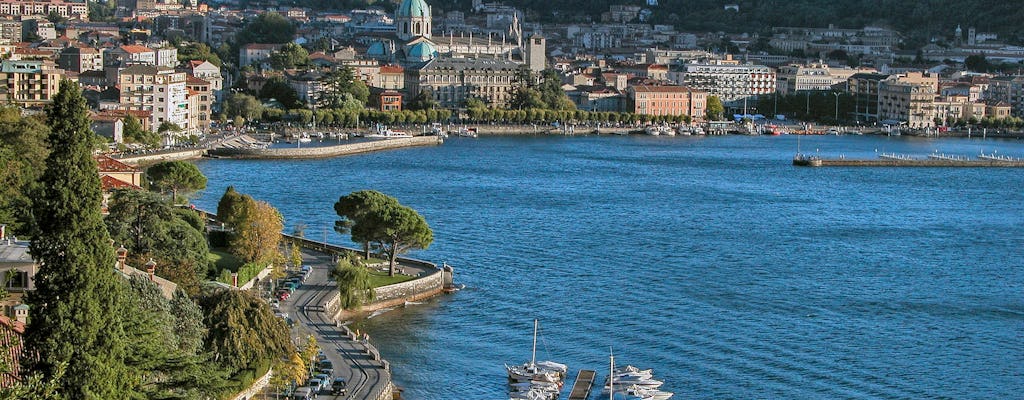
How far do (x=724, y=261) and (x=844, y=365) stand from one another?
4.97 metres

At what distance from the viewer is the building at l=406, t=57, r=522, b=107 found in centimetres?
4066

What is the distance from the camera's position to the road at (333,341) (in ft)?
37.4

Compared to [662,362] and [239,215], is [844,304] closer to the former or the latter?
[662,362]

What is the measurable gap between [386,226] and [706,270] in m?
3.22

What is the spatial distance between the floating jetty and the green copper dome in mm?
19431

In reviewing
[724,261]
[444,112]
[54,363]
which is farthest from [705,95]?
[54,363]

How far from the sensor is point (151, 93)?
3050 cm

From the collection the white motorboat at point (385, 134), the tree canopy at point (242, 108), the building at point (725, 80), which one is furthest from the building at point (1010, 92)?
the tree canopy at point (242, 108)

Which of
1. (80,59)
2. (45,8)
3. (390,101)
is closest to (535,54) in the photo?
(390,101)

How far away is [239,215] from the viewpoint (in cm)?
1537

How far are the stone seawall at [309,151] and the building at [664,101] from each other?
911 centimetres

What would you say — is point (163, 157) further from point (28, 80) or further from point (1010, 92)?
point (1010, 92)

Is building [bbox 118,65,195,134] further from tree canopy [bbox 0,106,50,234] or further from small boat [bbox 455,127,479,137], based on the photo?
tree canopy [bbox 0,106,50,234]


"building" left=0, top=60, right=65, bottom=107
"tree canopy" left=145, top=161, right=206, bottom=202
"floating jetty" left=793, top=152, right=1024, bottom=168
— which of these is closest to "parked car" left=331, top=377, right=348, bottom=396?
"tree canopy" left=145, top=161, right=206, bottom=202
